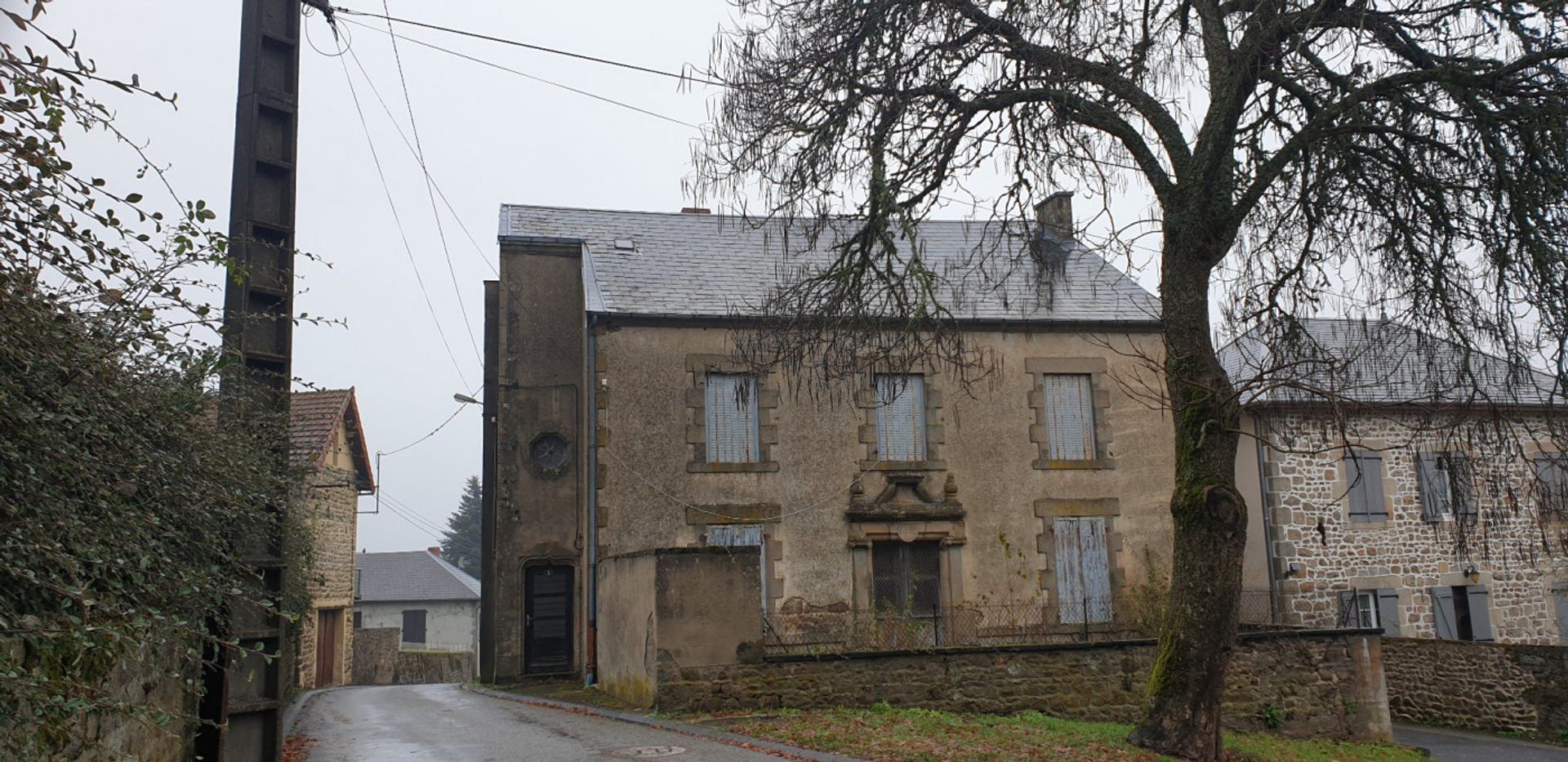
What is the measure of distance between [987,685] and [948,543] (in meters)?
5.24

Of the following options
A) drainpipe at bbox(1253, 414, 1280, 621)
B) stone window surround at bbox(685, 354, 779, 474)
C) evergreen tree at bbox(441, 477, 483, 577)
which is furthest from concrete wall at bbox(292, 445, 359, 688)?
evergreen tree at bbox(441, 477, 483, 577)

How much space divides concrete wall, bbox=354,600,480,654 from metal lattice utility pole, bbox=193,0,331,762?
107ft

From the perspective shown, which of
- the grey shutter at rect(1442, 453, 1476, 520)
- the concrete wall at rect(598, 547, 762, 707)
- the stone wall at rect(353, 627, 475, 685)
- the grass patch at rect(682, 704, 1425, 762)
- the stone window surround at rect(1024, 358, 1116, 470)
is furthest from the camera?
the stone wall at rect(353, 627, 475, 685)

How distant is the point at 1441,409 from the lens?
862cm

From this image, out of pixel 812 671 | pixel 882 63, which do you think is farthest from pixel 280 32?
pixel 812 671

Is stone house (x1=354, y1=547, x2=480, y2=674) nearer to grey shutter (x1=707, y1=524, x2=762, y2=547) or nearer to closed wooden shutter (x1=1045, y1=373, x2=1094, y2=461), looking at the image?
grey shutter (x1=707, y1=524, x2=762, y2=547)

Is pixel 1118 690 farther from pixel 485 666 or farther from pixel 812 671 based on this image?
pixel 485 666

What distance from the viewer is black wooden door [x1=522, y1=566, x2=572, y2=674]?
57.3 ft

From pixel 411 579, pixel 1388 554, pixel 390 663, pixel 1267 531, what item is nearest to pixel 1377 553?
pixel 1388 554

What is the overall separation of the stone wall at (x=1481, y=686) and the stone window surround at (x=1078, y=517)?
13.1 feet

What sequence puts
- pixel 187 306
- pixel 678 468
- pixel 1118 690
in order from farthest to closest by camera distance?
pixel 678 468
pixel 1118 690
pixel 187 306

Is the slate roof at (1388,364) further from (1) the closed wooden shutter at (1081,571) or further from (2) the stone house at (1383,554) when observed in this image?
(2) the stone house at (1383,554)

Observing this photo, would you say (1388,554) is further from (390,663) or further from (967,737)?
(390,663)

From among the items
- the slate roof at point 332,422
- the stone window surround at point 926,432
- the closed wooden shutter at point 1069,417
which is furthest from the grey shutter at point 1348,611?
the slate roof at point 332,422
